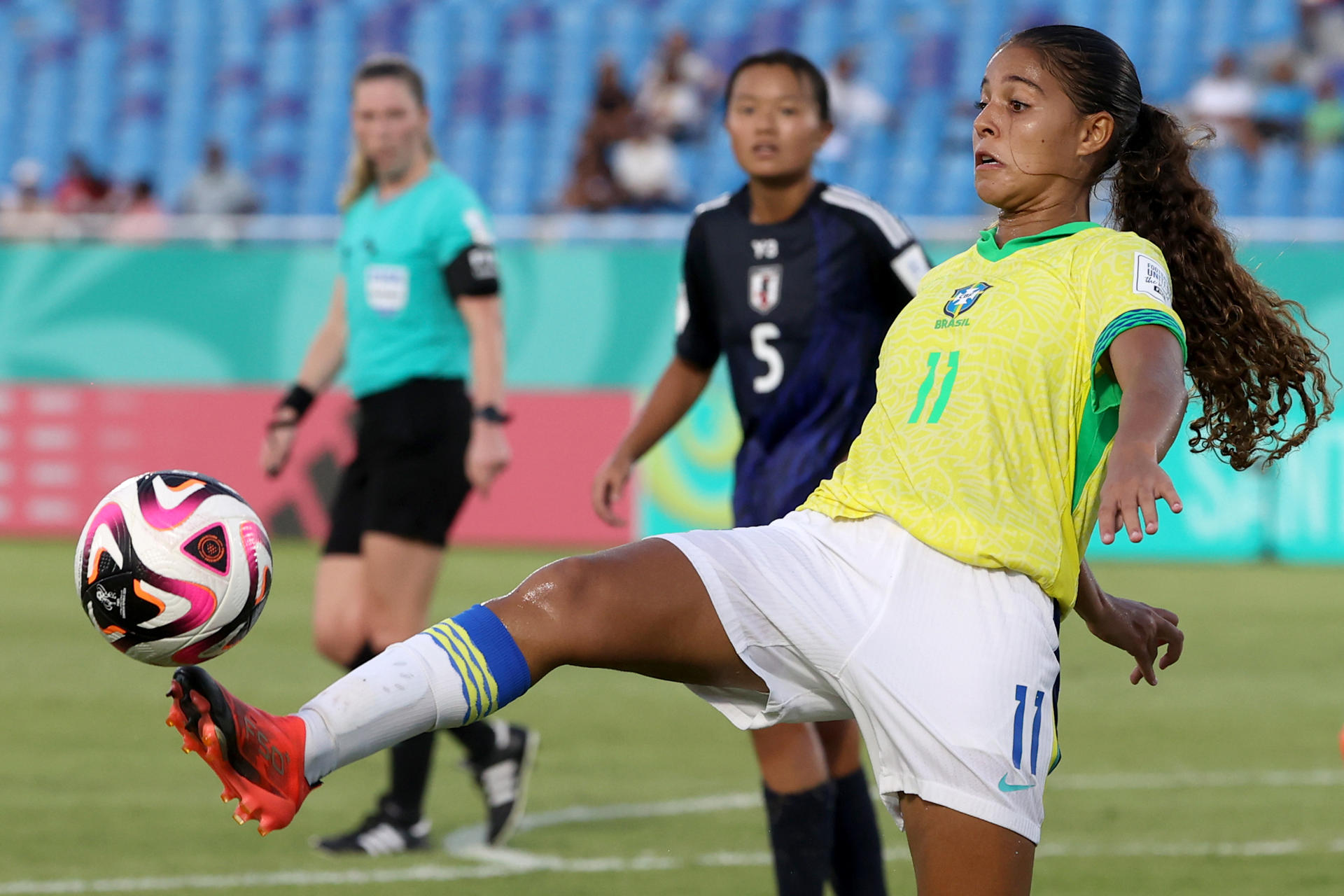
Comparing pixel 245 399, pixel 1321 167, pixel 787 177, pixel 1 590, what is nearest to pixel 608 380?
pixel 245 399

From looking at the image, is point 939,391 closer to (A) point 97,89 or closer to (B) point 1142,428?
(B) point 1142,428

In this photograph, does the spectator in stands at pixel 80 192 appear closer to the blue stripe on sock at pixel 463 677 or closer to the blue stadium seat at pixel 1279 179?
the blue stadium seat at pixel 1279 179

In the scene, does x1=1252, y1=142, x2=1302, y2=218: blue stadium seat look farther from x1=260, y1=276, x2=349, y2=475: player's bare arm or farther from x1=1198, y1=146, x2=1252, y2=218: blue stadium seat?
x1=260, y1=276, x2=349, y2=475: player's bare arm

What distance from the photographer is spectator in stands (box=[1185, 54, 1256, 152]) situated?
1661 centimetres

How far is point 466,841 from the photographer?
20.2 feet

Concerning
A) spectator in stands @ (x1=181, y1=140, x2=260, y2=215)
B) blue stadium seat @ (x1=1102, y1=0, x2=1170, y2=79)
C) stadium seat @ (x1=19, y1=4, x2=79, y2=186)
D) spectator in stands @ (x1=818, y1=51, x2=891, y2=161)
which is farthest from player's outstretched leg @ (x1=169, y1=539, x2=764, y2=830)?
stadium seat @ (x1=19, y1=4, x2=79, y2=186)

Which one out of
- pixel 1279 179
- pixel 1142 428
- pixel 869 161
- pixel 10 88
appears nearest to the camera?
pixel 1142 428

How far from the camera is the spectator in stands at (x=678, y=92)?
17.1 meters

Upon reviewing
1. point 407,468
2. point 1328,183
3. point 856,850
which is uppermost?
→ point 1328,183

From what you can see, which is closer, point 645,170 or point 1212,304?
point 1212,304

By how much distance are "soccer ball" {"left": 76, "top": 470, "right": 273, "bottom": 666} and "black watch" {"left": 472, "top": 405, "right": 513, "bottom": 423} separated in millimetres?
2605

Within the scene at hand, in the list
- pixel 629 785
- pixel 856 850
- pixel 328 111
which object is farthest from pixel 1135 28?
pixel 856 850

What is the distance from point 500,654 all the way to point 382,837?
3111 mm

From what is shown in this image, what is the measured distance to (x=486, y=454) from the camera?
617 centimetres
